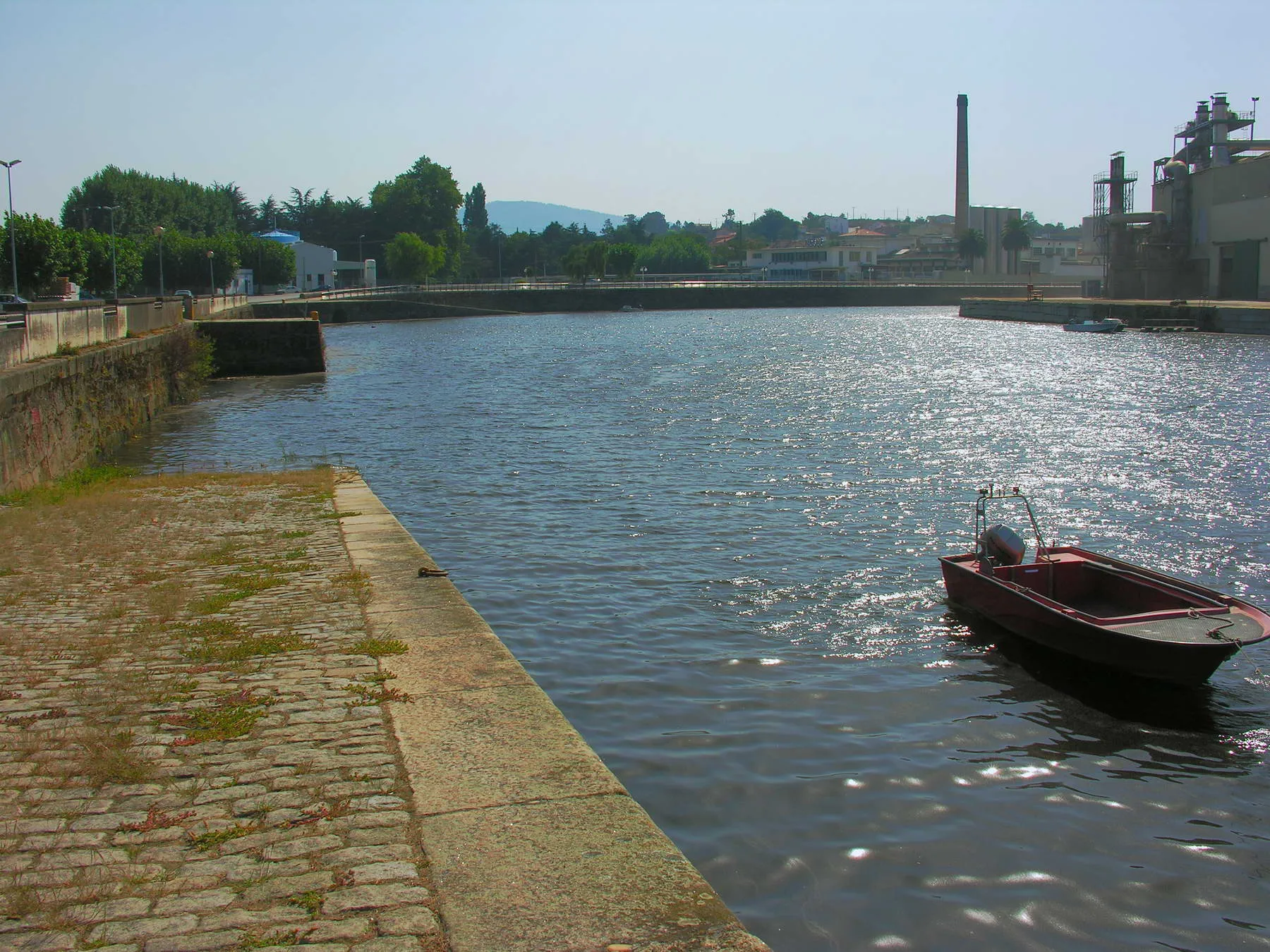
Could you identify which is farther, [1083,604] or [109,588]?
[1083,604]

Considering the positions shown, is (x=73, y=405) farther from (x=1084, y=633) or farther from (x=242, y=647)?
(x=1084, y=633)

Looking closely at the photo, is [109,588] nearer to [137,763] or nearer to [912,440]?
[137,763]

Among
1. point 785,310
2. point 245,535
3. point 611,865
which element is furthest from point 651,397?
point 785,310

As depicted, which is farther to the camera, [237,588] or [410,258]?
[410,258]

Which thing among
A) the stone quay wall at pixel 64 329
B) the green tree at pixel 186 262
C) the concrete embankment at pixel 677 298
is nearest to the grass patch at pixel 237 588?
the stone quay wall at pixel 64 329

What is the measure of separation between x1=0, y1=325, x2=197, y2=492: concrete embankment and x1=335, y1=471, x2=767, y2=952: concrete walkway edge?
12.5 m

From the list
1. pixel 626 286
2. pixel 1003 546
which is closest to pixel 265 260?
pixel 626 286

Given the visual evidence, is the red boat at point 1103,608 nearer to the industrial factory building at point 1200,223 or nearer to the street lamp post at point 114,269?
the street lamp post at point 114,269

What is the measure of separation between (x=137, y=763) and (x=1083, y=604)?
10.3m

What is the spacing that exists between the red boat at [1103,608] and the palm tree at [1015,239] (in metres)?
177

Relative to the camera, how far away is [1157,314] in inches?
3130

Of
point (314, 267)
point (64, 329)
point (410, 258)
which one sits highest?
point (410, 258)

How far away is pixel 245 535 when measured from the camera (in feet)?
46.5

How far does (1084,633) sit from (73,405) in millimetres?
20775
